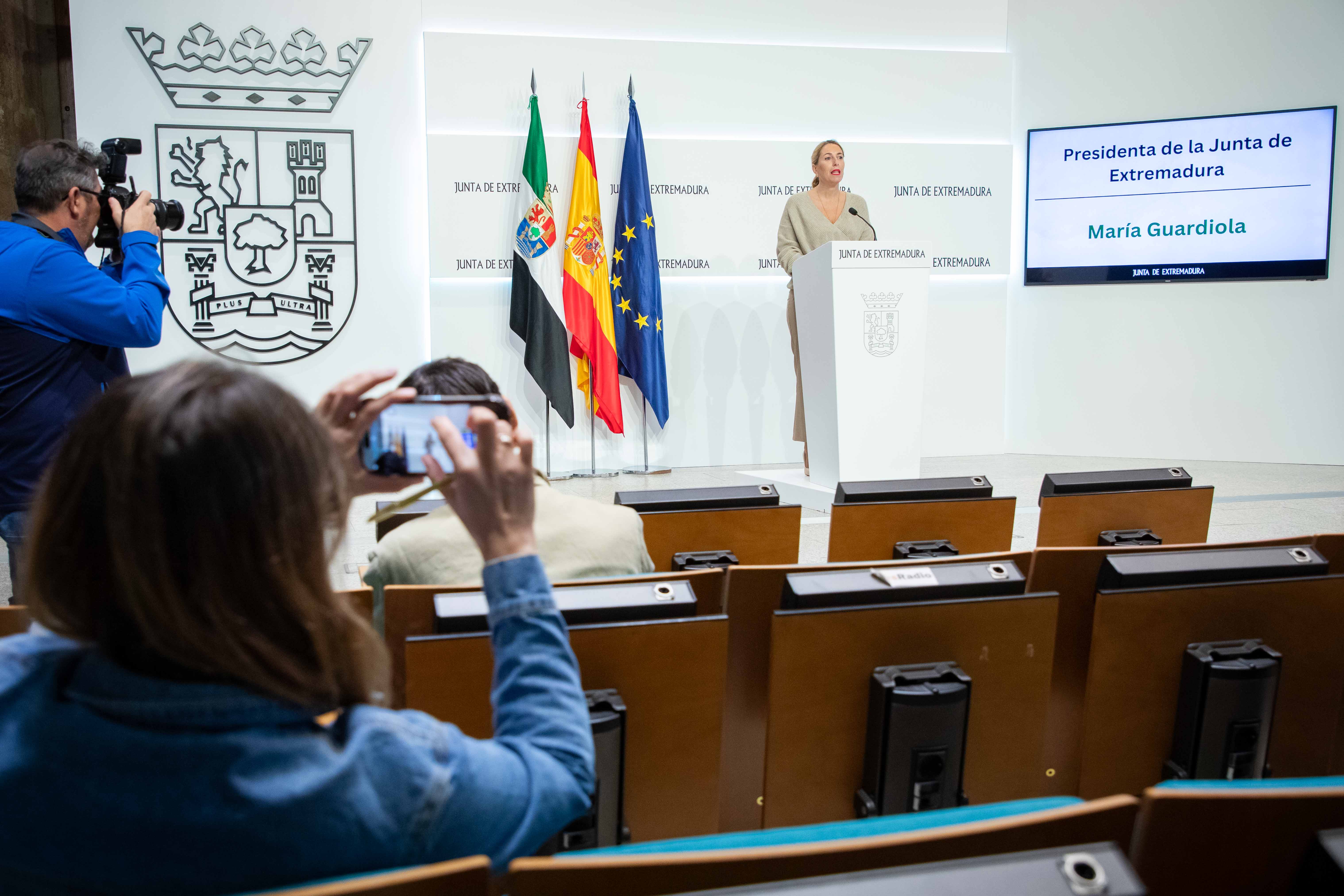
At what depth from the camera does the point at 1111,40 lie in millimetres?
6191

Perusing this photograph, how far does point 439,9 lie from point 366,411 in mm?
5354

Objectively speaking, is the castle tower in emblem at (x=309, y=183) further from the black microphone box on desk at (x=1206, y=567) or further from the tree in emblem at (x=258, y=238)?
the black microphone box on desk at (x=1206, y=567)

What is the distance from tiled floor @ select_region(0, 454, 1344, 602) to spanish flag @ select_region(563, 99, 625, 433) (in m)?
0.62

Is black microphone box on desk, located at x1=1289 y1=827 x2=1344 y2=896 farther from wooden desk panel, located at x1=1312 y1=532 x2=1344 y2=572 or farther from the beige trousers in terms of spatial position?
the beige trousers

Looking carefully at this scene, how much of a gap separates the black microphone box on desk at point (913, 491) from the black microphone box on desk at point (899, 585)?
0.72 m

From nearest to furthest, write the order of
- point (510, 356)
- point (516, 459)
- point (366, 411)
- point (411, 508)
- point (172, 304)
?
point (516, 459)
point (366, 411)
point (411, 508)
point (172, 304)
point (510, 356)

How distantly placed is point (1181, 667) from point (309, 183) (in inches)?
210

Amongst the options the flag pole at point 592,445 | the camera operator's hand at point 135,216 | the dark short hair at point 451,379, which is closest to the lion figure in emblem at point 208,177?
the flag pole at point 592,445

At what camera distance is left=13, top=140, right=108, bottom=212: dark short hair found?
226 cm

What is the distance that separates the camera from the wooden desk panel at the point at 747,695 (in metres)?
1.49

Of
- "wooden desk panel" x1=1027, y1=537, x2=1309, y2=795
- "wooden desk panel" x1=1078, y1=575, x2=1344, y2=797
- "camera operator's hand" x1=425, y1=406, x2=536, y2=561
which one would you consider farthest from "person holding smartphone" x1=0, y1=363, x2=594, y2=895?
"wooden desk panel" x1=1027, y1=537, x2=1309, y2=795

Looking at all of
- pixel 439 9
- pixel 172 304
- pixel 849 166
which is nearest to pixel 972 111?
pixel 849 166

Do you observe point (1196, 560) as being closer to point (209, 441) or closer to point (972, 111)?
point (209, 441)

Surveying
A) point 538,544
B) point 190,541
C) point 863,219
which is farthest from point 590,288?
point 190,541
